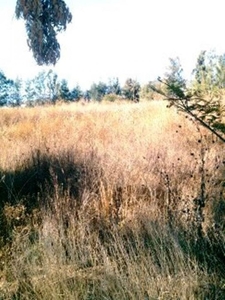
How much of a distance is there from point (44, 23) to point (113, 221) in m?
10.7

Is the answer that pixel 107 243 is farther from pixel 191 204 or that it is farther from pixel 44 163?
pixel 44 163

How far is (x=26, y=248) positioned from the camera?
3.21 meters

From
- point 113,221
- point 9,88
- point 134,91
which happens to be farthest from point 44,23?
point 9,88

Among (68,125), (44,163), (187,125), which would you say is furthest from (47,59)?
(44,163)

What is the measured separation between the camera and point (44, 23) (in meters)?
12.8

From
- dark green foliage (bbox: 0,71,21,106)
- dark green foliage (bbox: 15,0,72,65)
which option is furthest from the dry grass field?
dark green foliage (bbox: 0,71,21,106)

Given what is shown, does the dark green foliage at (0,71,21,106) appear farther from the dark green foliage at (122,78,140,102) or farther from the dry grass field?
the dry grass field

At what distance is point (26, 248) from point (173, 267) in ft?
3.96

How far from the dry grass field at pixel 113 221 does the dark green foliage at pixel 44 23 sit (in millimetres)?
7037

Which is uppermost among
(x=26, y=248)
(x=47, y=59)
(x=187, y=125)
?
(x=47, y=59)

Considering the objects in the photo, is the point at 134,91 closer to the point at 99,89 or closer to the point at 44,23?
the point at 44,23

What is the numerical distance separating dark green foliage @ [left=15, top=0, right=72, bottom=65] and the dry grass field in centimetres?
704

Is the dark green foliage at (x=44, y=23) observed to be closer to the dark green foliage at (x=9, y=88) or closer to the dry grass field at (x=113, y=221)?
the dry grass field at (x=113, y=221)

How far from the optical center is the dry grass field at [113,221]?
2.68m
